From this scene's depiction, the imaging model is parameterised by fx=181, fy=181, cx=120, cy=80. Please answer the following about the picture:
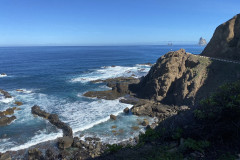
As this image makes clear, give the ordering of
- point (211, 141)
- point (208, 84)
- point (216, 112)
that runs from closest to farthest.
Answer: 1. point (211, 141)
2. point (216, 112)
3. point (208, 84)

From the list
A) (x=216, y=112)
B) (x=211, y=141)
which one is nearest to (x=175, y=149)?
(x=211, y=141)

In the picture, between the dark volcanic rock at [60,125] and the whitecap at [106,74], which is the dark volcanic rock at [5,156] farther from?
the whitecap at [106,74]

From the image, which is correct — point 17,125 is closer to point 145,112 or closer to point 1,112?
point 1,112

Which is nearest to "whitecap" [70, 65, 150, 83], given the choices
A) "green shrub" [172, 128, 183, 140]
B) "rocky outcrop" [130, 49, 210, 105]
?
"rocky outcrop" [130, 49, 210, 105]

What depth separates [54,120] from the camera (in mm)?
28781

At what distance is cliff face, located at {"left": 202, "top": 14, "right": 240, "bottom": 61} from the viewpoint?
39.7 meters

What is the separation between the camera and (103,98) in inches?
1560

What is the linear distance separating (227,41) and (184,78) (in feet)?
50.9

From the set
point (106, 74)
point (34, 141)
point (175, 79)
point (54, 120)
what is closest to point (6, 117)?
point (54, 120)

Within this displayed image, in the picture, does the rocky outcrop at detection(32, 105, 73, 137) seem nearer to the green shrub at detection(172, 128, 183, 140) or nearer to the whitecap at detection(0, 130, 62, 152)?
the whitecap at detection(0, 130, 62, 152)

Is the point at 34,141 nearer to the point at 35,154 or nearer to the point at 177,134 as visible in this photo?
the point at 35,154

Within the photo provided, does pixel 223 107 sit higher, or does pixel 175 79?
pixel 223 107

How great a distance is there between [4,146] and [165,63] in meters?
31.9

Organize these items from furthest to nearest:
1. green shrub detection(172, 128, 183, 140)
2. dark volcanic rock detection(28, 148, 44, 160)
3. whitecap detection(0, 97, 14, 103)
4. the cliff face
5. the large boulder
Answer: the cliff face, whitecap detection(0, 97, 14, 103), the large boulder, dark volcanic rock detection(28, 148, 44, 160), green shrub detection(172, 128, 183, 140)
